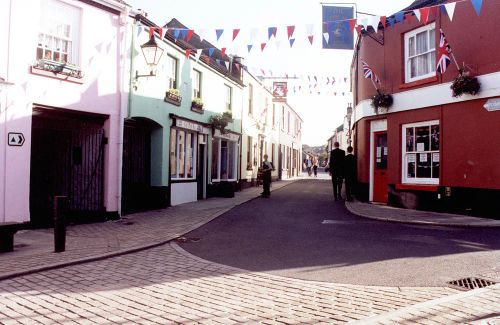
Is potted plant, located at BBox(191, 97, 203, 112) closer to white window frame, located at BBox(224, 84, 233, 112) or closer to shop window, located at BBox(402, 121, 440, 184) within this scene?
white window frame, located at BBox(224, 84, 233, 112)

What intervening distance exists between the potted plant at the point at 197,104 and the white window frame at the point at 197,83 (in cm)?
29

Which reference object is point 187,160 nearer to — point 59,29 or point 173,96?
point 173,96

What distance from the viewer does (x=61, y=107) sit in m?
10.5

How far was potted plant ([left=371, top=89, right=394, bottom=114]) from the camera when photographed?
14.2 meters

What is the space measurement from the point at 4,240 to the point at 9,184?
98.1 inches

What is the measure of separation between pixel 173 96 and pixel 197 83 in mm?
2815

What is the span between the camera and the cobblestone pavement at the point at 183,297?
4379mm

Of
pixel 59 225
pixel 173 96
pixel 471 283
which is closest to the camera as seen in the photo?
pixel 471 283

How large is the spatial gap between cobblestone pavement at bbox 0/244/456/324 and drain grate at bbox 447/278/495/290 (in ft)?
1.08

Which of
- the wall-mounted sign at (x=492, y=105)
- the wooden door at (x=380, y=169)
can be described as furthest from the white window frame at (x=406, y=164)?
the wall-mounted sign at (x=492, y=105)

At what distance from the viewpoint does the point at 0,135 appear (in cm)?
931

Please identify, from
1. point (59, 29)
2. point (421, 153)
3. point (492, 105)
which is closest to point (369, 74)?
point (421, 153)

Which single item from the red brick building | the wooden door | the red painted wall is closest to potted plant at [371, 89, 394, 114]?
the red brick building

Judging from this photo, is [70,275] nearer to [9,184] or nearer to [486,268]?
[9,184]
